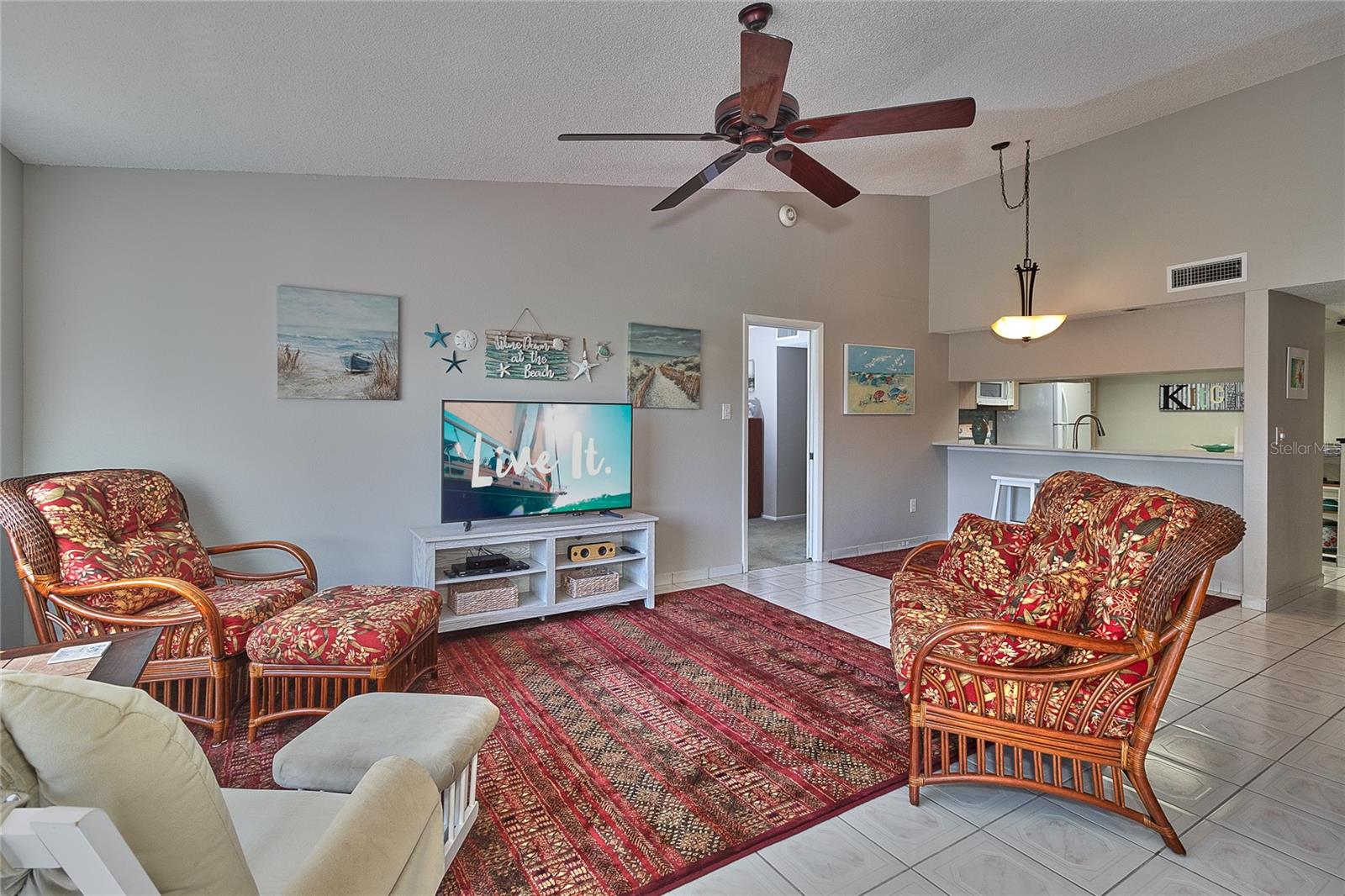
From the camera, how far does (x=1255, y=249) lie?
4.10m

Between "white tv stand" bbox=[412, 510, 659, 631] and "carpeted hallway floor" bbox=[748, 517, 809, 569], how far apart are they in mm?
1373

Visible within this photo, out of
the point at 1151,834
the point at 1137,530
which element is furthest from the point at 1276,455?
the point at 1151,834

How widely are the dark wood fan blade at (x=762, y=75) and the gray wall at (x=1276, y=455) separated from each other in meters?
3.89

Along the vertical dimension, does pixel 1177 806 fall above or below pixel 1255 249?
below

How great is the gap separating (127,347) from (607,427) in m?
2.49

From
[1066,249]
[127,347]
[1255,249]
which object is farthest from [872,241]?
[127,347]

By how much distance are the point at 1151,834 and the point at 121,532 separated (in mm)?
3918

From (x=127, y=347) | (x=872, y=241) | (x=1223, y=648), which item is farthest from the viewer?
(x=872, y=241)

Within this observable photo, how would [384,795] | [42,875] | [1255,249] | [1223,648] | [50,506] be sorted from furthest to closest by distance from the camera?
[1255,249] < [1223,648] < [50,506] < [384,795] < [42,875]

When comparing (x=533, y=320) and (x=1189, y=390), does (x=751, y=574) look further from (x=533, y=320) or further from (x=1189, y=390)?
(x=1189, y=390)

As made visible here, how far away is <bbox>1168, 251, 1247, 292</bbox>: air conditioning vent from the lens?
4.18m

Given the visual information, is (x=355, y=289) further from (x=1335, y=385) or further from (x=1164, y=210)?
(x=1335, y=385)

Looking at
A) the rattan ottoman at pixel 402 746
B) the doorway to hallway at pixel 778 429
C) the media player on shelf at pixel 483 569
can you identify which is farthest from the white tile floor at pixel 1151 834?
the doorway to hallway at pixel 778 429

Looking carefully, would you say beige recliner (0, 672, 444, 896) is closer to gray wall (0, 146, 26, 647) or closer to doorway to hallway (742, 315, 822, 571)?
gray wall (0, 146, 26, 647)
